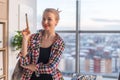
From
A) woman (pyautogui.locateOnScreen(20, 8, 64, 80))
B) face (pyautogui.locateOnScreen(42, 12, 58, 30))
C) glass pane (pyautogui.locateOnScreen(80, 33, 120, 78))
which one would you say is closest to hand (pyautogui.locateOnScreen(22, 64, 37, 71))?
woman (pyautogui.locateOnScreen(20, 8, 64, 80))

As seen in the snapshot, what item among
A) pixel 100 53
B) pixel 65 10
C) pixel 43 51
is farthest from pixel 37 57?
pixel 65 10

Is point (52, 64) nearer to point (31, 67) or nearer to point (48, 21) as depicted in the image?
point (31, 67)

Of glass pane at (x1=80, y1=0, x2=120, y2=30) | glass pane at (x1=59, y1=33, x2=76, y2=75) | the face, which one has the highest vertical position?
glass pane at (x1=80, y1=0, x2=120, y2=30)

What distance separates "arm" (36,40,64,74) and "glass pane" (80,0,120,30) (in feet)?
7.84

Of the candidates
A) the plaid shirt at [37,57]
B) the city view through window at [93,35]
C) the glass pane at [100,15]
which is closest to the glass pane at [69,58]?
the city view through window at [93,35]

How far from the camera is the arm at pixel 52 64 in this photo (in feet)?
5.49

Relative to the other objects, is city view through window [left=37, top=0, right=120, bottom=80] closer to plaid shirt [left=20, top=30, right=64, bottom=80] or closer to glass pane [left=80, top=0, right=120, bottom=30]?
glass pane [left=80, top=0, right=120, bottom=30]

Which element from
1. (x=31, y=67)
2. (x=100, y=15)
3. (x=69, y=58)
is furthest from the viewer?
(x=69, y=58)

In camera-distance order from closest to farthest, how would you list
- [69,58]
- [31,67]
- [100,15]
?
1. [31,67]
2. [100,15]
3. [69,58]

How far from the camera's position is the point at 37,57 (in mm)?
1650

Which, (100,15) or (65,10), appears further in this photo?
(65,10)

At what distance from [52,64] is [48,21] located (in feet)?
1.10

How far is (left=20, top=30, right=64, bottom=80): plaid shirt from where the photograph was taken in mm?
1649

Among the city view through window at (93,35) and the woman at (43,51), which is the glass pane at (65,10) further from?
the woman at (43,51)
